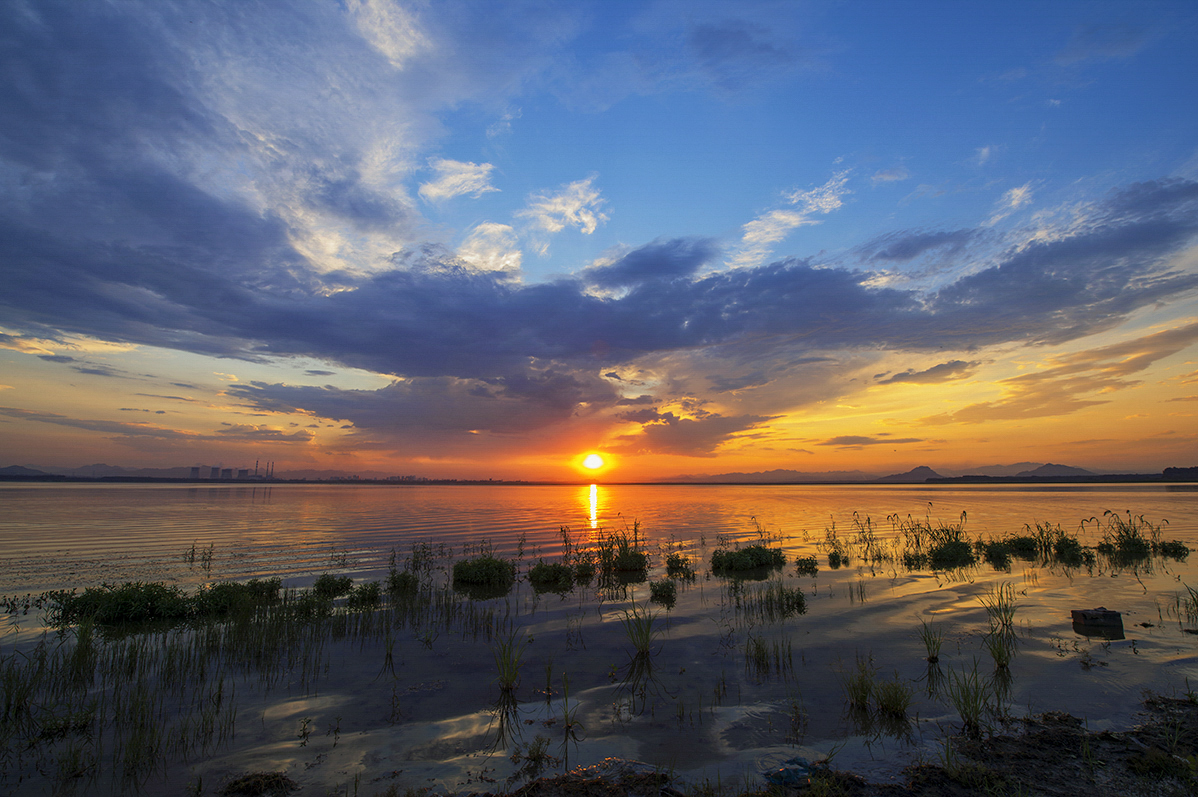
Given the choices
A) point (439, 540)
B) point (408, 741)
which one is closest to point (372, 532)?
point (439, 540)

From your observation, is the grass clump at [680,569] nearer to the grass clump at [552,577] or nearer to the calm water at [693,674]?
the calm water at [693,674]

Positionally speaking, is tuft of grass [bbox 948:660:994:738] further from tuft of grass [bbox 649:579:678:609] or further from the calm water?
tuft of grass [bbox 649:579:678:609]

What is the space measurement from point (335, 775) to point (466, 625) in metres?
8.57

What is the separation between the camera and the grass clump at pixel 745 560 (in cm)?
2500

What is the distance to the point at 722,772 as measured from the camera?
283 inches

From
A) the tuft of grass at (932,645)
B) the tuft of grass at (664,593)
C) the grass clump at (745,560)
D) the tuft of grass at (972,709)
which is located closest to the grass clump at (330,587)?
the tuft of grass at (664,593)

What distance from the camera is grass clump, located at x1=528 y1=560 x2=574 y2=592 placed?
883 inches

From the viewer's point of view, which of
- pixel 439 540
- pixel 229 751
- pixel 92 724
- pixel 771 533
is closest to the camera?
pixel 229 751

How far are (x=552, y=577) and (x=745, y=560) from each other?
966 cm

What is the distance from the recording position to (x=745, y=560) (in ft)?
82.9

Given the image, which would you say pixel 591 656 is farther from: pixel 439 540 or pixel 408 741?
pixel 439 540

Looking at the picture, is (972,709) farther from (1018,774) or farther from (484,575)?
(484,575)

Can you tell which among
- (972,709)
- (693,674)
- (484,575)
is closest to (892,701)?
(972,709)

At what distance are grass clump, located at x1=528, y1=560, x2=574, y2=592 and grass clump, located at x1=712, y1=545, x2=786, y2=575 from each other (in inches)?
287
